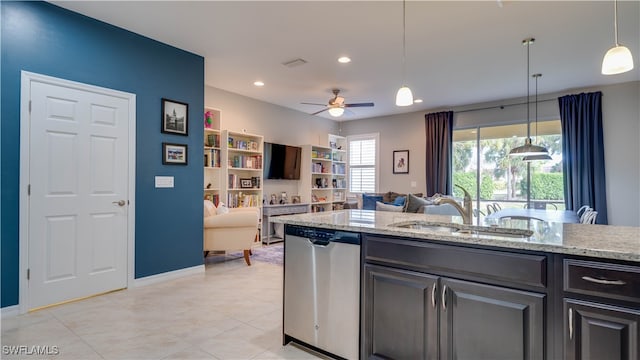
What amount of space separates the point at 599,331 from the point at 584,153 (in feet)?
17.6

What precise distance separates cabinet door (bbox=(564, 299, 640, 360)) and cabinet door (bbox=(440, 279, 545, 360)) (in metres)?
0.10

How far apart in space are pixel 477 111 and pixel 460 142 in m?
0.70

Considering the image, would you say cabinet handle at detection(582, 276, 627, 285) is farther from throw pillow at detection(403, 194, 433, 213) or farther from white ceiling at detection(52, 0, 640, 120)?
throw pillow at detection(403, 194, 433, 213)

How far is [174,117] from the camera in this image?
3.99 metres

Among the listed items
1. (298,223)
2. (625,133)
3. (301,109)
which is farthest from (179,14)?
(625,133)

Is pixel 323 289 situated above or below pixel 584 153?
below

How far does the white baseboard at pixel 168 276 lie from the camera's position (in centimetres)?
368

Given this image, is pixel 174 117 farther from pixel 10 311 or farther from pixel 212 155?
pixel 10 311

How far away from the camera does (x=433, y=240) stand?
1712 mm

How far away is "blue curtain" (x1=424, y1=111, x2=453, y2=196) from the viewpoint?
22.4 ft

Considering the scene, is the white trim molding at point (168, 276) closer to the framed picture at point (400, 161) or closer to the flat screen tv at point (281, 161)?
the flat screen tv at point (281, 161)

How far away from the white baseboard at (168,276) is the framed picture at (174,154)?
1.32m

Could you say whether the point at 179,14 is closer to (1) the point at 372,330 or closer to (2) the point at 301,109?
(1) the point at 372,330

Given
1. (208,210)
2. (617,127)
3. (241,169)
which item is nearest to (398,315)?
(208,210)
